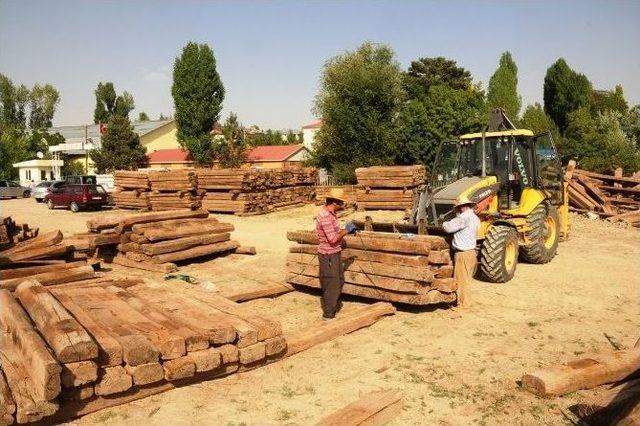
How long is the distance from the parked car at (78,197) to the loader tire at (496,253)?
22.7 meters

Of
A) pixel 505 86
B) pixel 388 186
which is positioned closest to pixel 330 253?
pixel 388 186

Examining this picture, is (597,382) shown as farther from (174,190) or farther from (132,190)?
(132,190)

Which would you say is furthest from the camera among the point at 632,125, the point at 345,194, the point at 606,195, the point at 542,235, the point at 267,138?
the point at 267,138

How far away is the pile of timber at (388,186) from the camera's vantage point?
2145 centimetres

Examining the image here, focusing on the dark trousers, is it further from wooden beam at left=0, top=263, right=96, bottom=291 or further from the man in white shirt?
wooden beam at left=0, top=263, right=96, bottom=291

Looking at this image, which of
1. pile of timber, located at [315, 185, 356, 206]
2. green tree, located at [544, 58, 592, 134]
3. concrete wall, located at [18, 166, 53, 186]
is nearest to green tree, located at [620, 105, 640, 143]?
green tree, located at [544, 58, 592, 134]

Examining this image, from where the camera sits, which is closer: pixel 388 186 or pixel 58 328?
pixel 58 328

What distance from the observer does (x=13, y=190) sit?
38.3m

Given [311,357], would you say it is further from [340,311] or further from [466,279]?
[466,279]

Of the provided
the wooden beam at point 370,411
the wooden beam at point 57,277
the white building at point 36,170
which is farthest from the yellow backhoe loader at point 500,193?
the white building at point 36,170

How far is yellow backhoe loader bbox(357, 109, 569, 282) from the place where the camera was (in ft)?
32.3

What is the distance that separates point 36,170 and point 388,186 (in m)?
39.5

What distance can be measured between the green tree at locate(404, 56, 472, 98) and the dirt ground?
37159 mm

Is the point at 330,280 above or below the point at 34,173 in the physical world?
below
